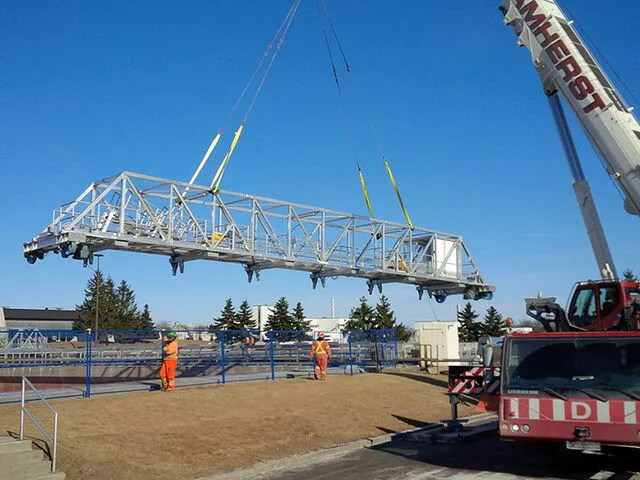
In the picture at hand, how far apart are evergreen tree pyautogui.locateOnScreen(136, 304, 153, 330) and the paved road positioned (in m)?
70.9

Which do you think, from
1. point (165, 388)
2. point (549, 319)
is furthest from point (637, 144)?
point (165, 388)

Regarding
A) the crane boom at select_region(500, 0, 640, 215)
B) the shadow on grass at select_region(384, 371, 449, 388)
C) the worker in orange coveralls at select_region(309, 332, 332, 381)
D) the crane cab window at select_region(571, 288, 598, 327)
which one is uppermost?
the crane boom at select_region(500, 0, 640, 215)

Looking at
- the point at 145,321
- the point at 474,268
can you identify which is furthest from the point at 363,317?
the point at 474,268

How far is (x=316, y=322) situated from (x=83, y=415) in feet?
256

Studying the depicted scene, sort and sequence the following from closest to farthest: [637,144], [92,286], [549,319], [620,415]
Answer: [620,415] < [549,319] < [637,144] < [92,286]

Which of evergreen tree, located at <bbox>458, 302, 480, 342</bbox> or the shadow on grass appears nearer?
the shadow on grass

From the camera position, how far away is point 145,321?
288 feet

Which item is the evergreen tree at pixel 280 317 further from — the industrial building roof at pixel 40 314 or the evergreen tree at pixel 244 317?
the industrial building roof at pixel 40 314

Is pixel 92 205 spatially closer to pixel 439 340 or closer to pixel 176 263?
pixel 176 263

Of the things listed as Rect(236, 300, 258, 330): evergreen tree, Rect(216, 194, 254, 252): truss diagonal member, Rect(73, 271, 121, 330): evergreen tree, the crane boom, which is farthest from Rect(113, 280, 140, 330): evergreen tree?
the crane boom

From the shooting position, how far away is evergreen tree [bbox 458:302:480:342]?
81.3 metres

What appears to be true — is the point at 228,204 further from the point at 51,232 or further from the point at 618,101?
the point at 618,101

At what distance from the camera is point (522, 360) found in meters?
10.3

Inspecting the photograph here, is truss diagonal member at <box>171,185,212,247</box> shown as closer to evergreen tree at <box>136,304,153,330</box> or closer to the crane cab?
the crane cab
